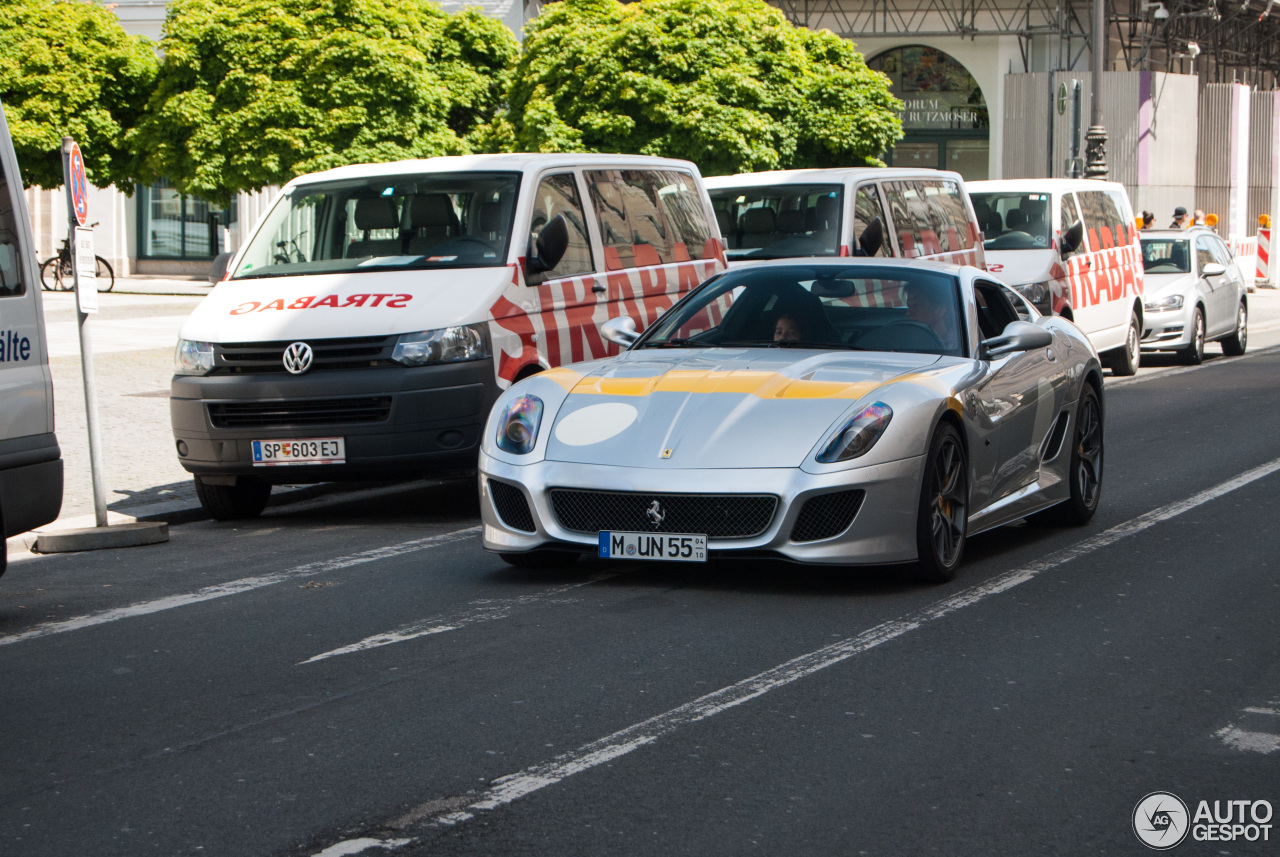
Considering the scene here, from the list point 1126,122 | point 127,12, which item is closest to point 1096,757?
point 1126,122

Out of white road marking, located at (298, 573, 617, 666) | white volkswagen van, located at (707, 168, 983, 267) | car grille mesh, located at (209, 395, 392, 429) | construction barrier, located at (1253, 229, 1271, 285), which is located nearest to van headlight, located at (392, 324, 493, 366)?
car grille mesh, located at (209, 395, 392, 429)

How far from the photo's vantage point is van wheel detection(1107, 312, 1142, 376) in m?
19.6

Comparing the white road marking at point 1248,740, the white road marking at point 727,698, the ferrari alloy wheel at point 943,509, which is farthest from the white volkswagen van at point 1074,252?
the white road marking at point 1248,740

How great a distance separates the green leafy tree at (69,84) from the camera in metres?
32.6

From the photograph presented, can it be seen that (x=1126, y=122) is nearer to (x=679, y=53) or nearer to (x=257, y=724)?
(x=679, y=53)

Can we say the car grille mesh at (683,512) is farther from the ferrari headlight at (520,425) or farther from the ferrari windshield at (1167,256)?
the ferrari windshield at (1167,256)

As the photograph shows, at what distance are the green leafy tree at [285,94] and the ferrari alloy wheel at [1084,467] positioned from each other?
2244 cm

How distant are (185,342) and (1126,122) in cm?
3326

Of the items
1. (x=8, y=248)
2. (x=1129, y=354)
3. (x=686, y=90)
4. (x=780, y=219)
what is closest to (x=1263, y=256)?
(x=686, y=90)

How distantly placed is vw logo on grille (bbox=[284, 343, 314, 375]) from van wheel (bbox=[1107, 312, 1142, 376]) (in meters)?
12.3

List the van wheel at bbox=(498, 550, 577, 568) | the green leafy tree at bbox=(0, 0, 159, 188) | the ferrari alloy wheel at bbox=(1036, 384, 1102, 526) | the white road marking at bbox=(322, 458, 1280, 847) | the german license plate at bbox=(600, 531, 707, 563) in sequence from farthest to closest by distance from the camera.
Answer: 1. the green leafy tree at bbox=(0, 0, 159, 188)
2. the ferrari alloy wheel at bbox=(1036, 384, 1102, 526)
3. the van wheel at bbox=(498, 550, 577, 568)
4. the german license plate at bbox=(600, 531, 707, 563)
5. the white road marking at bbox=(322, 458, 1280, 847)

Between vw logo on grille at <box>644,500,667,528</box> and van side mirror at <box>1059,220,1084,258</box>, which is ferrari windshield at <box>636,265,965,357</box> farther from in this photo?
van side mirror at <box>1059,220,1084,258</box>

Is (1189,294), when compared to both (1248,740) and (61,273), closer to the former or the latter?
(1248,740)

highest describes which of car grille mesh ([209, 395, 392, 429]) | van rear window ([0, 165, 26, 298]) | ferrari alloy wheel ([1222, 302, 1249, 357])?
van rear window ([0, 165, 26, 298])
